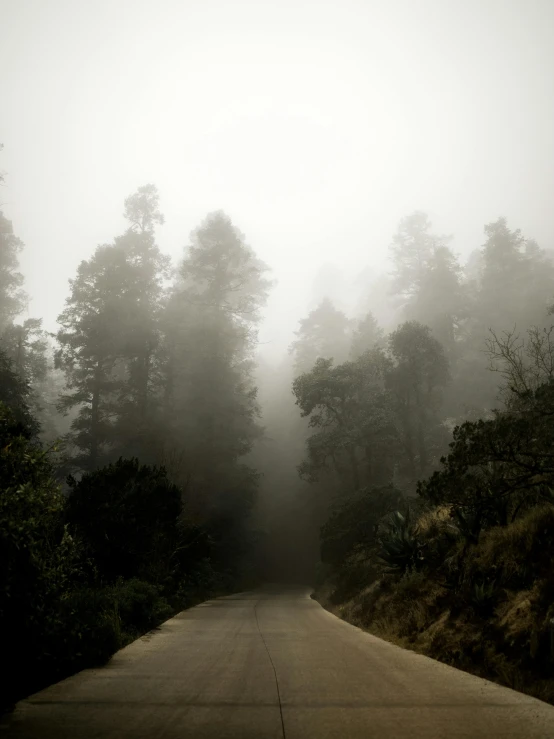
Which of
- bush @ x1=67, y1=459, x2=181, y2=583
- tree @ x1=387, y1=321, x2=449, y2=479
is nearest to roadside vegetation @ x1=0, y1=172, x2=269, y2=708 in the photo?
bush @ x1=67, y1=459, x2=181, y2=583

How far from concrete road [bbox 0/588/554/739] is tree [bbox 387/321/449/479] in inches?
1137

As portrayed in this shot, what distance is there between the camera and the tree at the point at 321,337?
5694 centimetres

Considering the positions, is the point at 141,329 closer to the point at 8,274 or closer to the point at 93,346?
the point at 93,346

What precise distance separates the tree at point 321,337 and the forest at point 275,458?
0.84 feet

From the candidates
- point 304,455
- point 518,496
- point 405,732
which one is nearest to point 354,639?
point 518,496

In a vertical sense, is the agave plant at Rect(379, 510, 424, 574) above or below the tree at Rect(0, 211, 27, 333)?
below

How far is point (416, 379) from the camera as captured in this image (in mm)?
37094

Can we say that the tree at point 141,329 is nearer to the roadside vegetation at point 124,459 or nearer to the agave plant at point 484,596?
the roadside vegetation at point 124,459

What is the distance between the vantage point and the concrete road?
421cm

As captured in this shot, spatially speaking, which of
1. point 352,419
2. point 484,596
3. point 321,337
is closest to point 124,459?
point 352,419

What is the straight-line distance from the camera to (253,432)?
40562 mm

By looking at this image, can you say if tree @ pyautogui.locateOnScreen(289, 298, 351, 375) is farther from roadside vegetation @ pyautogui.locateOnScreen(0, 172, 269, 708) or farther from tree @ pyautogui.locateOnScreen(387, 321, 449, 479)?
tree @ pyautogui.locateOnScreen(387, 321, 449, 479)

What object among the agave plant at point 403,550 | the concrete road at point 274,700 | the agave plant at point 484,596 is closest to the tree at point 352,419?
the agave plant at point 403,550

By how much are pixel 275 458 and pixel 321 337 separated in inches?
615
